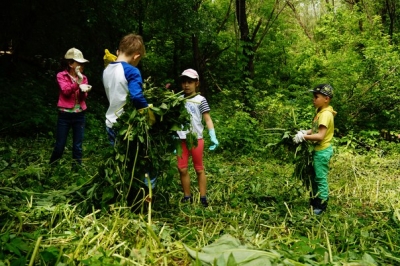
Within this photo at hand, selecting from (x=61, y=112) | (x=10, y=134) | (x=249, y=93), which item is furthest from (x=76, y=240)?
(x=249, y=93)

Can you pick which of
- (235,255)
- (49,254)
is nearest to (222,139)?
(235,255)

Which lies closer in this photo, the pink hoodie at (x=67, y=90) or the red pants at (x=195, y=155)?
the red pants at (x=195, y=155)

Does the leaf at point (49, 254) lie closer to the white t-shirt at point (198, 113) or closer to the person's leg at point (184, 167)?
the person's leg at point (184, 167)

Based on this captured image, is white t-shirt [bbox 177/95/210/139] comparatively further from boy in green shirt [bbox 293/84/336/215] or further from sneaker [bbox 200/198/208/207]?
boy in green shirt [bbox 293/84/336/215]

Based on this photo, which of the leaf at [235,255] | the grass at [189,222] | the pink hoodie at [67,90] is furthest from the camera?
the pink hoodie at [67,90]

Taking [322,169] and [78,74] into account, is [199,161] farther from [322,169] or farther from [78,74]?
[78,74]

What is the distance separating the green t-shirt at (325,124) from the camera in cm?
379

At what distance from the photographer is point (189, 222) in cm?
317

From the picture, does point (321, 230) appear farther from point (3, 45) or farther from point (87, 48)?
point (3, 45)

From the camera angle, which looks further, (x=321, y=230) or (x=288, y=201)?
(x=288, y=201)

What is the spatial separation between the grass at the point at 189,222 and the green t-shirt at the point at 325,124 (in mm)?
713

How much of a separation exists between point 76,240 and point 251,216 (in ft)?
5.59

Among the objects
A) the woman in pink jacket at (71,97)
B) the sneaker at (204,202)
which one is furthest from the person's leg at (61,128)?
the sneaker at (204,202)

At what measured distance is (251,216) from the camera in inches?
136
